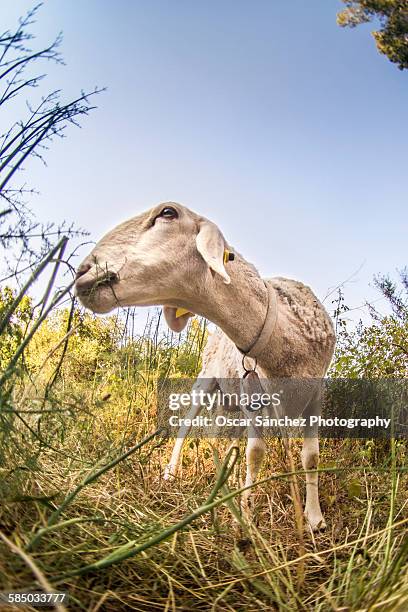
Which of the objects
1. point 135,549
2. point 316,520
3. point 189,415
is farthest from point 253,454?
point 135,549

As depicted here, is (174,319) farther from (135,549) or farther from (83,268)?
(135,549)

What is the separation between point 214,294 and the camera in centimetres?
247

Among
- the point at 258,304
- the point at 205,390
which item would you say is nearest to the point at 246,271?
the point at 258,304

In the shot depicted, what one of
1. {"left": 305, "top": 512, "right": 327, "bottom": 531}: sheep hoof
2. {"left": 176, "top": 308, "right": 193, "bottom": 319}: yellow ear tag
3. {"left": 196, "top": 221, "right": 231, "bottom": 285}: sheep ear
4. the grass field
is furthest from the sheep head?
{"left": 305, "top": 512, "right": 327, "bottom": 531}: sheep hoof

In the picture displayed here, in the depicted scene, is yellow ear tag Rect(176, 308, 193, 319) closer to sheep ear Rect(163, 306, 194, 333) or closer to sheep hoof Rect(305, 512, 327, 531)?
sheep ear Rect(163, 306, 194, 333)

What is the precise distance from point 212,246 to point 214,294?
0.23 metres

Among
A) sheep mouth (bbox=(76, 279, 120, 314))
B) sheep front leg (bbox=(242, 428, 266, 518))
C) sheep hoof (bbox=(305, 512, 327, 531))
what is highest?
sheep mouth (bbox=(76, 279, 120, 314))

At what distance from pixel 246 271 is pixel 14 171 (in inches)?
63.7

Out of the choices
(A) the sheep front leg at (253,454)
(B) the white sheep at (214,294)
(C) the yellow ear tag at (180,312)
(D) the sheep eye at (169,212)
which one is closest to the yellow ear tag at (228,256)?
(B) the white sheep at (214,294)

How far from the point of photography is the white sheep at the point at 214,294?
2.27m

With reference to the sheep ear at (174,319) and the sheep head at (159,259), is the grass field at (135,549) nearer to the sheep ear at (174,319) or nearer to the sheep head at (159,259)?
the sheep head at (159,259)

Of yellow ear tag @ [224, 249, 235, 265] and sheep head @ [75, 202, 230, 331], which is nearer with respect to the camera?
sheep head @ [75, 202, 230, 331]

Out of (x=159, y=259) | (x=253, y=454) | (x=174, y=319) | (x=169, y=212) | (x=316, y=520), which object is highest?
A: (x=169, y=212)

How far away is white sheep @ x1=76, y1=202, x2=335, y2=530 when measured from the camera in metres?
2.27
